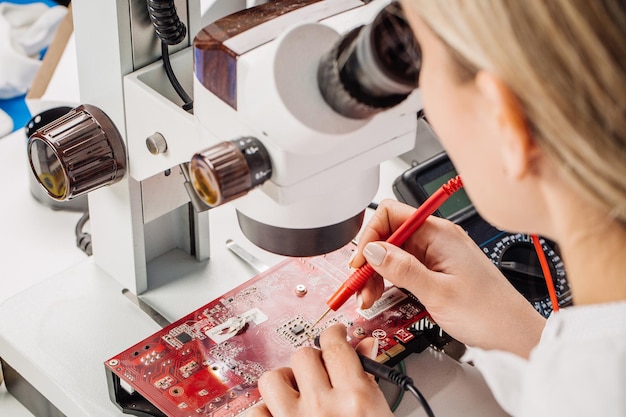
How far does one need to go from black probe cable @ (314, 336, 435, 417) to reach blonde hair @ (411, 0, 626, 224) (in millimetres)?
395

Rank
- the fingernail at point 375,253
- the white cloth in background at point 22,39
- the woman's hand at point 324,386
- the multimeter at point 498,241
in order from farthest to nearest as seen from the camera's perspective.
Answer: the white cloth in background at point 22,39 → the multimeter at point 498,241 → the fingernail at point 375,253 → the woman's hand at point 324,386

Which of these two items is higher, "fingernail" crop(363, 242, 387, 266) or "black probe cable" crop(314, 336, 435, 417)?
"fingernail" crop(363, 242, 387, 266)

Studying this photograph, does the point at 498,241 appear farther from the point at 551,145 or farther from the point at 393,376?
the point at 551,145

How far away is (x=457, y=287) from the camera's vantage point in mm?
1057

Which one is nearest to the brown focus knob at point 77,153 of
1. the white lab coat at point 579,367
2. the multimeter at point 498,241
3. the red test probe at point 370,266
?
the red test probe at point 370,266

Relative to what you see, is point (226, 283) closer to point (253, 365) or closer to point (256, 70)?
point (253, 365)

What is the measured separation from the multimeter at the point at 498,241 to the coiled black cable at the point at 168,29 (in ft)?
1.36

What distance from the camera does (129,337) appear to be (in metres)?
1.10

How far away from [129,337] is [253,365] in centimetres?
18

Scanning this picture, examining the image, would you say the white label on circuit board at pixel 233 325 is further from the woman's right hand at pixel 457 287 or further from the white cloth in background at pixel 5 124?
the white cloth in background at pixel 5 124

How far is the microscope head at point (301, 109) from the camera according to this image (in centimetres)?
72

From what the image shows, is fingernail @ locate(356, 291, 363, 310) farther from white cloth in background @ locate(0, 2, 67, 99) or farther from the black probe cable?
white cloth in background @ locate(0, 2, 67, 99)

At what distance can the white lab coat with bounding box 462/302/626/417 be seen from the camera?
625 millimetres

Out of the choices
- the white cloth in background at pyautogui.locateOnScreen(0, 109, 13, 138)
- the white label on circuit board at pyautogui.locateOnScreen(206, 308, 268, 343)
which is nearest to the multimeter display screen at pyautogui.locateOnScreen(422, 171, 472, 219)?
the white label on circuit board at pyautogui.locateOnScreen(206, 308, 268, 343)
